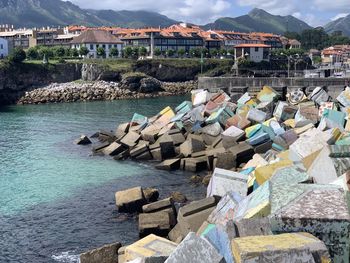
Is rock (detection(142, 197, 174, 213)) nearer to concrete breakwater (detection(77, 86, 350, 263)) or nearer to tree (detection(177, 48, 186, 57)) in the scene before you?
concrete breakwater (detection(77, 86, 350, 263))

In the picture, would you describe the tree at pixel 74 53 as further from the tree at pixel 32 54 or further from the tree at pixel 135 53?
the tree at pixel 135 53

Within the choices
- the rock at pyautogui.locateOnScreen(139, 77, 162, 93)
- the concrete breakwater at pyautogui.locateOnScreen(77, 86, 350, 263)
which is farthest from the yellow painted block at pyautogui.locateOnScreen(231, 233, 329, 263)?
the rock at pyautogui.locateOnScreen(139, 77, 162, 93)

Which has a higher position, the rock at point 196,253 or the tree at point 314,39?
the tree at point 314,39

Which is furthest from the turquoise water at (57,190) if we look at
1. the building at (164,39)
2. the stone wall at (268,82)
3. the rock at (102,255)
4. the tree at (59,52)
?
the building at (164,39)

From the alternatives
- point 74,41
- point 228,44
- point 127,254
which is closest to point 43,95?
point 74,41

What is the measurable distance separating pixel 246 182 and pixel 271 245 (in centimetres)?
818

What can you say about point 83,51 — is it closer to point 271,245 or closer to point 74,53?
point 74,53

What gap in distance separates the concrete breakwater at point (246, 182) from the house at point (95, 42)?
252ft

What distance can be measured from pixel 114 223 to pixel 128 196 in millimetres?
1272

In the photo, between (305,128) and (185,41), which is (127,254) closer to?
(305,128)

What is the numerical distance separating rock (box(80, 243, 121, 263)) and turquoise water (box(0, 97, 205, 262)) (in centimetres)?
209

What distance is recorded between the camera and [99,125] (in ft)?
138

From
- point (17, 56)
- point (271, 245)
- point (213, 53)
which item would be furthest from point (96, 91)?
A: point (271, 245)

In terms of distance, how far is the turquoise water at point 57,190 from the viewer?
46.0 feet
